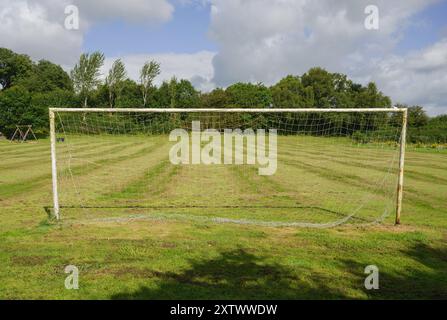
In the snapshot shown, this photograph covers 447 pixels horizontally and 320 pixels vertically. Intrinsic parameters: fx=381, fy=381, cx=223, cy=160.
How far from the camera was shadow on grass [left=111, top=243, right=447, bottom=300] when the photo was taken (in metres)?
4.74

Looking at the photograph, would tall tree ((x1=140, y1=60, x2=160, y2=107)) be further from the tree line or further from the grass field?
the grass field

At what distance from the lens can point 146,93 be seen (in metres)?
59.0

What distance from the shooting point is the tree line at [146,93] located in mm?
40656

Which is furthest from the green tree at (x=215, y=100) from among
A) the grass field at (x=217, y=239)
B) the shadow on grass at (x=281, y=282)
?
the shadow on grass at (x=281, y=282)

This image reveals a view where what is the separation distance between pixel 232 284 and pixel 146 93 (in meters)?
56.6

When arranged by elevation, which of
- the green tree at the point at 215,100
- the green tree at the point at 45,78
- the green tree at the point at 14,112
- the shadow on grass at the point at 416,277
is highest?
the green tree at the point at 45,78

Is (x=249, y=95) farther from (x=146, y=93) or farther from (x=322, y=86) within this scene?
(x=146, y=93)

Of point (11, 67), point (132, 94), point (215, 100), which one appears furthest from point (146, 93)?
point (11, 67)

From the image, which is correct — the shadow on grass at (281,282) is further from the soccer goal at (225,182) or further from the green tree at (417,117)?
the green tree at (417,117)

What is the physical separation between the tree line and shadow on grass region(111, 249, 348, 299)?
37.8 m

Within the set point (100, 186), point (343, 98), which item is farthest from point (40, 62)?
point (100, 186)

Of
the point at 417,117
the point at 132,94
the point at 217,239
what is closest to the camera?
the point at 217,239

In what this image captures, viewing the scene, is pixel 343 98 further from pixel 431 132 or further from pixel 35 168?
pixel 35 168

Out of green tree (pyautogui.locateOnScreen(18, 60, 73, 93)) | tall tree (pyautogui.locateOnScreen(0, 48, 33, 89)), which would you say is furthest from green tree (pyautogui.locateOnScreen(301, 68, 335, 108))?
tall tree (pyautogui.locateOnScreen(0, 48, 33, 89))
